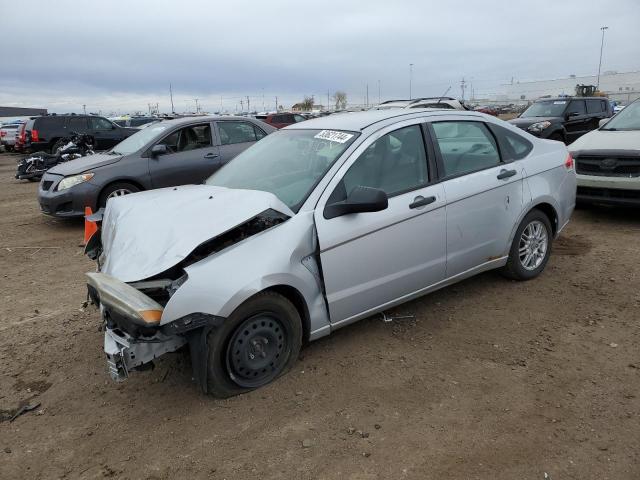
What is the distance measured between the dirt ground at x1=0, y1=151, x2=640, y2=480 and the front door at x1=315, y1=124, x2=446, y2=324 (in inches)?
17.4

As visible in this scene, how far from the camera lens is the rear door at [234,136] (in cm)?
838

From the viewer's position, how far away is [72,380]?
3.49 meters

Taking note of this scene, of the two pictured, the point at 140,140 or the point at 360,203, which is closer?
the point at 360,203

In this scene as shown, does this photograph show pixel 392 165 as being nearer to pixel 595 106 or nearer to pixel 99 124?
pixel 595 106

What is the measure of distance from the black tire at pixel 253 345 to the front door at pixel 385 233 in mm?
353

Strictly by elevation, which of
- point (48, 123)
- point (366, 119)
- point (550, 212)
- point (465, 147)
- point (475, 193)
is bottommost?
point (550, 212)

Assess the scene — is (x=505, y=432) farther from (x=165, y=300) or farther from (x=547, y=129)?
(x=547, y=129)

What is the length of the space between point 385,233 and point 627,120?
6.38 meters

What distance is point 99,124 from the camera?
19828mm

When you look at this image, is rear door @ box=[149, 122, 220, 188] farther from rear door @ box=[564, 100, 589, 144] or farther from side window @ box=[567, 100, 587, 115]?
side window @ box=[567, 100, 587, 115]

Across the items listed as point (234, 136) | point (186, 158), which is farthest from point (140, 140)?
point (234, 136)

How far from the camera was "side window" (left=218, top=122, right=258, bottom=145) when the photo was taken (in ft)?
27.9

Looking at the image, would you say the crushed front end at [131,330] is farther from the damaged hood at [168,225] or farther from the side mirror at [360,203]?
the side mirror at [360,203]

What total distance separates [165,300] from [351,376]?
4.32ft
